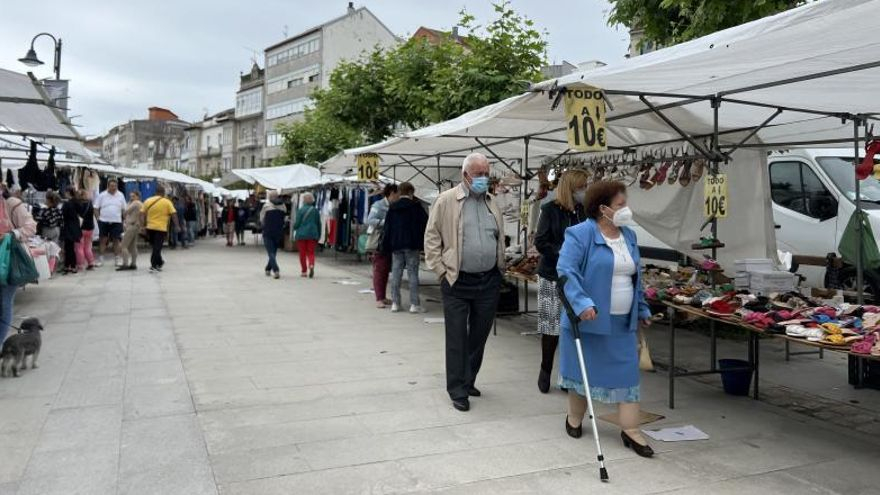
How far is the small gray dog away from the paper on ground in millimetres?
5133

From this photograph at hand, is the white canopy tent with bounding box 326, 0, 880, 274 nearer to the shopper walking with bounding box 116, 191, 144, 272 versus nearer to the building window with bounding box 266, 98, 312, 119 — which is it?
the shopper walking with bounding box 116, 191, 144, 272

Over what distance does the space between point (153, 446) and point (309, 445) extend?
961mm

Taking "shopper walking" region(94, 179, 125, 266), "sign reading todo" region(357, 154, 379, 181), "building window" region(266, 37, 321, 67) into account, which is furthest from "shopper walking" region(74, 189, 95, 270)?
"building window" region(266, 37, 321, 67)

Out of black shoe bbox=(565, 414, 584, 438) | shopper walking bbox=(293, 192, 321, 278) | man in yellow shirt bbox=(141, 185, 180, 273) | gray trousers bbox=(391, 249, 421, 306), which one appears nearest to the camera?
black shoe bbox=(565, 414, 584, 438)

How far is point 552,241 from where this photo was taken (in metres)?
5.30

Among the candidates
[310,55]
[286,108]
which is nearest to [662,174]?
[310,55]

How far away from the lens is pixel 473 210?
5.10 metres

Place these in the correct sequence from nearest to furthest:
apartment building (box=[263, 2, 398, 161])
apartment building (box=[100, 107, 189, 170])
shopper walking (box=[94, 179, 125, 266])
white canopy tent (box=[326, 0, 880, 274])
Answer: white canopy tent (box=[326, 0, 880, 274]) → shopper walking (box=[94, 179, 125, 266]) → apartment building (box=[263, 2, 398, 161]) → apartment building (box=[100, 107, 189, 170])

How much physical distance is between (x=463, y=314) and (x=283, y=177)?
1358 cm

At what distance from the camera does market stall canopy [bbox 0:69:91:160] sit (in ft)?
20.1

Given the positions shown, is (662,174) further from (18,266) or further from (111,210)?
(111,210)

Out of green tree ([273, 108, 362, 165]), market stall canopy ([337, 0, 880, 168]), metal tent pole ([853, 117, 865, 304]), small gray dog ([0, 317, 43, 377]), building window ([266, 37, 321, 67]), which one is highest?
building window ([266, 37, 321, 67])

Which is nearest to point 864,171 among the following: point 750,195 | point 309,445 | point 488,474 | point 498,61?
point 750,195

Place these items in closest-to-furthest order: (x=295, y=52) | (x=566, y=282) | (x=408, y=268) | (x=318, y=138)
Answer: (x=566, y=282), (x=408, y=268), (x=318, y=138), (x=295, y=52)
